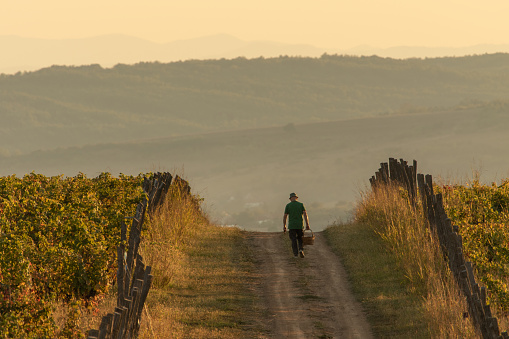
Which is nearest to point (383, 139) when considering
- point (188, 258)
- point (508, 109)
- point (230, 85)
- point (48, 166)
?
point (508, 109)

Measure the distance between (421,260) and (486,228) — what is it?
137cm

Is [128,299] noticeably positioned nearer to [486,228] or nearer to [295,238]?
[486,228]

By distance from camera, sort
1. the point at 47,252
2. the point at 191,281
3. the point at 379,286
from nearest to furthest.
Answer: the point at 47,252
the point at 379,286
the point at 191,281

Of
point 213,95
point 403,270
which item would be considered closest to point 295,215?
point 403,270

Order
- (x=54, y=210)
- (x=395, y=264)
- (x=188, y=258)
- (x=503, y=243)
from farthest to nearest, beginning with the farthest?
(x=188, y=258) < (x=395, y=264) < (x=503, y=243) < (x=54, y=210)

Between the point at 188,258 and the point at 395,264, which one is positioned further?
the point at 188,258

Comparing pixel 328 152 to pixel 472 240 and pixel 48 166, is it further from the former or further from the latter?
pixel 472 240

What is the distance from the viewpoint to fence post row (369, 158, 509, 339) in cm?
871

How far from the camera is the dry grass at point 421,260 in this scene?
422 inches

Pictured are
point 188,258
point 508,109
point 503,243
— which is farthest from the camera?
point 508,109

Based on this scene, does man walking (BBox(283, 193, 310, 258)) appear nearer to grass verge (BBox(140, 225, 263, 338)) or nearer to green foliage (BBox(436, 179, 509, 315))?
grass verge (BBox(140, 225, 263, 338))

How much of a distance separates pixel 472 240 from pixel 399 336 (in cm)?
274

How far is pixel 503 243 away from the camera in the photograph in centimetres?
1260

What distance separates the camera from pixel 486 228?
13109 mm
